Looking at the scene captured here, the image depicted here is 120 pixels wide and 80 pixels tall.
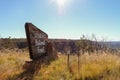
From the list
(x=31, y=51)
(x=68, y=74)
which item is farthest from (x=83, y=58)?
(x=68, y=74)

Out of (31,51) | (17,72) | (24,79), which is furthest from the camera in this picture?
(31,51)

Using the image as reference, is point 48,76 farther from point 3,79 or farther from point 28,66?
point 28,66

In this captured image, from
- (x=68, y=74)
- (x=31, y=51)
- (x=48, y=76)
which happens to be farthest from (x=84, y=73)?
(x=31, y=51)

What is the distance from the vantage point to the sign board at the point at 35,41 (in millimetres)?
8258

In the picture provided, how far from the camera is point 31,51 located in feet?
27.3

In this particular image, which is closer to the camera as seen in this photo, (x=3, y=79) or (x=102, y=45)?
(x=3, y=79)

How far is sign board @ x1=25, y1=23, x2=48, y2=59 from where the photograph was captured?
826 centimetres

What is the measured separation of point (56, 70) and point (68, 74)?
1.96 ft

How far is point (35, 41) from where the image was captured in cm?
866

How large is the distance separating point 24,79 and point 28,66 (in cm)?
162

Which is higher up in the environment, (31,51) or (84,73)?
(31,51)

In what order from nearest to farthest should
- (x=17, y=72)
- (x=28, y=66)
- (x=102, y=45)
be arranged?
(x=17, y=72), (x=28, y=66), (x=102, y=45)

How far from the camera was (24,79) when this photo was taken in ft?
19.9

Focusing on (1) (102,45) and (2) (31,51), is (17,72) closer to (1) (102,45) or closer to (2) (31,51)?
(2) (31,51)
